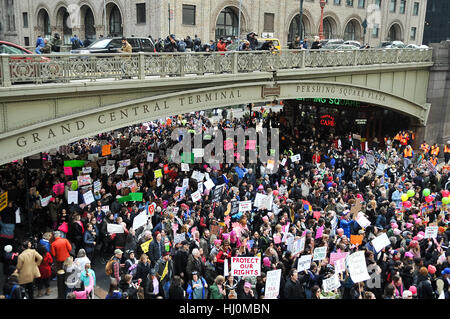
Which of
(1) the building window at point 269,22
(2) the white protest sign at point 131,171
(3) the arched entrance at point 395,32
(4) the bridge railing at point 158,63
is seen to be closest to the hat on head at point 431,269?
(4) the bridge railing at point 158,63

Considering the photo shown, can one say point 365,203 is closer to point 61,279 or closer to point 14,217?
point 61,279

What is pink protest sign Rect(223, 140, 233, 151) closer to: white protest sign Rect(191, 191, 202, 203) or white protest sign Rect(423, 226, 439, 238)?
white protest sign Rect(191, 191, 202, 203)

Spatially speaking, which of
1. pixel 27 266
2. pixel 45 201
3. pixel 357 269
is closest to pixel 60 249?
pixel 27 266

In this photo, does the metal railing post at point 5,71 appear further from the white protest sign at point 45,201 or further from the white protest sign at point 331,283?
the white protest sign at point 331,283

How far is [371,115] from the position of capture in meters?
26.4

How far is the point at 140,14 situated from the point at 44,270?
30323 millimetres

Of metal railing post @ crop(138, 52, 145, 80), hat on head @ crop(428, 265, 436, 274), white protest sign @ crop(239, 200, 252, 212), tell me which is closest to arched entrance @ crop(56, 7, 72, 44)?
metal railing post @ crop(138, 52, 145, 80)

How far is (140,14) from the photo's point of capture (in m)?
36.9

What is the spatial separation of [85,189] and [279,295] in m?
7.64

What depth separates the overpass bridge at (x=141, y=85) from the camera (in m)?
11.5

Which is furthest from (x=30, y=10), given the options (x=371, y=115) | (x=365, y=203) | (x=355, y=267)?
(x=355, y=267)

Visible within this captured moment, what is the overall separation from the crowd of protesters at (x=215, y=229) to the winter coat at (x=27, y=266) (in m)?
0.02

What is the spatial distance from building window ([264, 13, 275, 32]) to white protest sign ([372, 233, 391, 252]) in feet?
119

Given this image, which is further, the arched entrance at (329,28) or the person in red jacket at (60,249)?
the arched entrance at (329,28)
